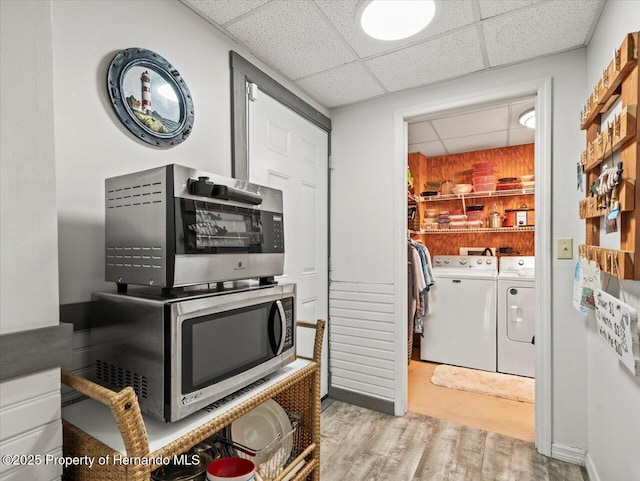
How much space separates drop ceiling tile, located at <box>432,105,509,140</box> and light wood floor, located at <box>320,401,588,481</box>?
2304mm

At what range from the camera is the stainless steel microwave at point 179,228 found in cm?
94

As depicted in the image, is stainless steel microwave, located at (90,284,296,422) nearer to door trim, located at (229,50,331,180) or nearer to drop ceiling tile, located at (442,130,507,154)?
door trim, located at (229,50,331,180)

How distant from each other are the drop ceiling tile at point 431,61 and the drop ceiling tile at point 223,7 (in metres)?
0.72

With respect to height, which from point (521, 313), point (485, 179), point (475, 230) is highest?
point (485, 179)

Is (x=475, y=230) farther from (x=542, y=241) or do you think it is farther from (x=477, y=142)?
(x=542, y=241)

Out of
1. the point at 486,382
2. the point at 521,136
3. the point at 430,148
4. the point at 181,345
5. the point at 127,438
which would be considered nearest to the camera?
the point at 127,438

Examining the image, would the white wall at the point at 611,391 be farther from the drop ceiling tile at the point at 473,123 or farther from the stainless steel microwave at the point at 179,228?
the stainless steel microwave at the point at 179,228

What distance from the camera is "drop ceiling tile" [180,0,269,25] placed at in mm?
1464

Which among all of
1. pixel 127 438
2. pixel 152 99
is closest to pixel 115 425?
pixel 127 438

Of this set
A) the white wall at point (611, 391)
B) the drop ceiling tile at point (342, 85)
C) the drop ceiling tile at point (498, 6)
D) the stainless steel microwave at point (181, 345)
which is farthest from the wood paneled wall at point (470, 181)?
the stainless steel microwave at point (181, 345)

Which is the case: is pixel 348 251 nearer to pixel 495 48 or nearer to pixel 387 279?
pixel 387 279

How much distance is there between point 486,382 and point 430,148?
2.37 meters

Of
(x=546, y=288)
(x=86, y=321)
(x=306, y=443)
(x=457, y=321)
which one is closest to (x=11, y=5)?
(x=86, y=321)

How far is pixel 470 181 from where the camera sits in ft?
13.1
